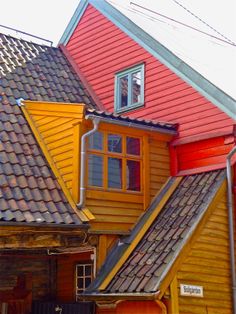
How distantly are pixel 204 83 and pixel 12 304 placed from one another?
6.18m

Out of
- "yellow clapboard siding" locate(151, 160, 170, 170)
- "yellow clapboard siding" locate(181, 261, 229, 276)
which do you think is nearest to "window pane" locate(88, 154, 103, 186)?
"yellow clapboard siding" locate(151, 160, 170, 170)

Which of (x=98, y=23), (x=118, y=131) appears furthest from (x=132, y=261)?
(x=98, y=23)

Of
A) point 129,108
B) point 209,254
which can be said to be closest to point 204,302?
point 209,254

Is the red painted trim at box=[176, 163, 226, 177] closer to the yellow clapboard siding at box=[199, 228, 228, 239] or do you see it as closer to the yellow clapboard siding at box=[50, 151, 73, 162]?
the yellow clapboard siding at box=[199, 228, 228, 239]

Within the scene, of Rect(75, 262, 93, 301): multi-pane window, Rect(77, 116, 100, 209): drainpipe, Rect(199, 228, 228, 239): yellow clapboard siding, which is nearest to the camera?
Rect(199, 228, 228, 239): yellow clapboard siding

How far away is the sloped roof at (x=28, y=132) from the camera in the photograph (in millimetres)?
9859

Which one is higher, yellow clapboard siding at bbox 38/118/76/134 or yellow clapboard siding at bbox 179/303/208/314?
yellow clapboard siding at bbox 38/118/76/134

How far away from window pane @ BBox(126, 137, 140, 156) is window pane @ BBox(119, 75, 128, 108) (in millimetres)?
2282

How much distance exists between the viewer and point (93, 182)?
10898mm

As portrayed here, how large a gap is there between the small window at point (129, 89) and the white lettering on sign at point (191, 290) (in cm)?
508

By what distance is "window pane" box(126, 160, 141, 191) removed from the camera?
11500 millimetres

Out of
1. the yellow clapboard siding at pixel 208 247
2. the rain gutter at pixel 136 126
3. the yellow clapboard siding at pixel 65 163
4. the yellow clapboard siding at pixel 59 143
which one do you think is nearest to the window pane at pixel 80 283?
the yellow clapboard siding at pixel 65 163

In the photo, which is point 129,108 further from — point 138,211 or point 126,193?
point 138,211

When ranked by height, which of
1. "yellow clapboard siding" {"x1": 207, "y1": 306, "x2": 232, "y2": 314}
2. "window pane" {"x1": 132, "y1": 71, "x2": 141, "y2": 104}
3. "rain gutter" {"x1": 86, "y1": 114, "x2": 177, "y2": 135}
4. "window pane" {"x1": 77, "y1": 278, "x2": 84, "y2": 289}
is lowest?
"yellow clapboard siding" {"x1": 207, "y1": 306, "x2": 232, "y2": 314}
